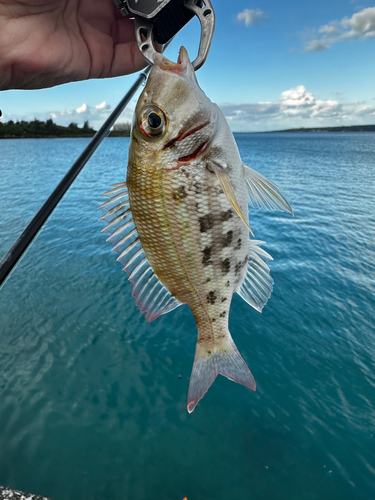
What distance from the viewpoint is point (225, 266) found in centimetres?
187

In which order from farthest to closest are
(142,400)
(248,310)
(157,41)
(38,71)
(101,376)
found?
1. (248,310)
2. (101,376)
3. (142,400)
4. (38,71)
5. (157,41)

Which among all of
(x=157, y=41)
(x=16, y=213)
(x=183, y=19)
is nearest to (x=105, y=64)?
(x=157, y=41)

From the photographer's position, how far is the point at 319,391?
33.0 feet

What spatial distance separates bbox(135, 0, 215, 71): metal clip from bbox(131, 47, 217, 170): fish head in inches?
2.3

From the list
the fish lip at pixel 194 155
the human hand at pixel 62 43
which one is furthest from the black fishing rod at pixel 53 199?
the fish lip at pixel 194 155

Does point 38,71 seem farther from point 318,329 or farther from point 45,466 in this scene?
point 318,329

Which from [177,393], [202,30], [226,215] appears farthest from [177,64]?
[177,393]

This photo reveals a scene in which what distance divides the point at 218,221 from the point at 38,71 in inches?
74.6

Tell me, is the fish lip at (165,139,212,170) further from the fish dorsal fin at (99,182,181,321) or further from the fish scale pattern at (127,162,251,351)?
the fish dorsal fin at (99,182,181,321)

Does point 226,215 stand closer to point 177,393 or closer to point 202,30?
point 202,30

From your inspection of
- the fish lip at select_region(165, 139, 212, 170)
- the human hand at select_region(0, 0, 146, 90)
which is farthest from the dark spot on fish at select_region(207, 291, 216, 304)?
the human hand at select_region(0, 0, 146, 90)

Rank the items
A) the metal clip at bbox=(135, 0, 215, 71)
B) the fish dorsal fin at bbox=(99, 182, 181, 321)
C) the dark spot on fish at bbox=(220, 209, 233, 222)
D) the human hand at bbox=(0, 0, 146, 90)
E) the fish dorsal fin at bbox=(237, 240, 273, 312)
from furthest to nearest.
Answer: the human hand at bbox=(0, 0, 146, 90) → the fish dorsal fin at bbox=(237, 240, 273, 312) → the fish dorsal fin at bbox=(99, 182, 181, 321) → the dark spot on fish at bbox=(220, 209, 233, 222) → the metal clip at bbox=(135, 0, 215, 71)

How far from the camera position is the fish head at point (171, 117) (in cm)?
158

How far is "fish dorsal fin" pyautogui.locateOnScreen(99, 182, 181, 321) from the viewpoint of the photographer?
182 centimetres
